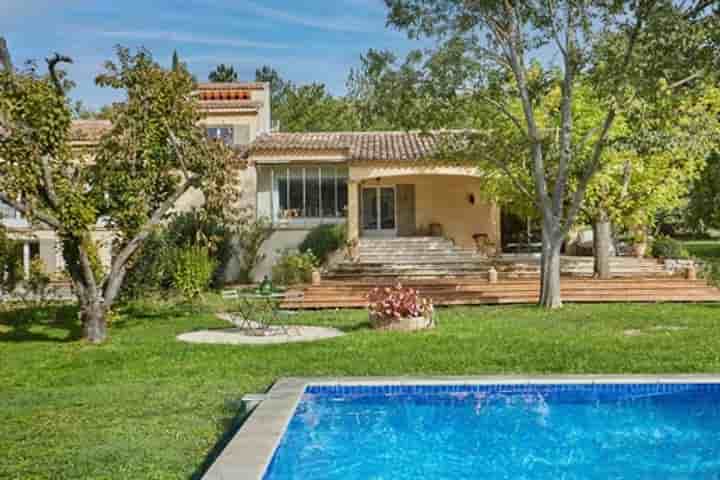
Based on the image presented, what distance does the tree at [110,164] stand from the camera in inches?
608

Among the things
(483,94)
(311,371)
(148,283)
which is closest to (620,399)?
(311,371)

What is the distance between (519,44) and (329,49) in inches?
535

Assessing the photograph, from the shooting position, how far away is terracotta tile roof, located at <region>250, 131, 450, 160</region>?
30734 millimetres

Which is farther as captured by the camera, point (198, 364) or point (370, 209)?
point (370, 209)

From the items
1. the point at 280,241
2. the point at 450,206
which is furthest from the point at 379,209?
the point at 280,241

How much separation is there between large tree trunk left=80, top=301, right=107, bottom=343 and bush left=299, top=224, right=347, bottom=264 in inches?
547

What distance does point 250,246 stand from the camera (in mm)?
30844

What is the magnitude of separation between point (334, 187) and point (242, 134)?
581 cm

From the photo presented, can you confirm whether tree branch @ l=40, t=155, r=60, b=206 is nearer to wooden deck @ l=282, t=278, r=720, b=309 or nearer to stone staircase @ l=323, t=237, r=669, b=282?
wooden deck @ l=282, t=278, r=720, b=309

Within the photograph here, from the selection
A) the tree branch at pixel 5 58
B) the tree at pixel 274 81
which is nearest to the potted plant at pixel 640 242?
the tree branch at pixel 5 58

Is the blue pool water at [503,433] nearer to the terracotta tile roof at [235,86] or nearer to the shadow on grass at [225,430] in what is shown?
the shadow on grass at [225,430]

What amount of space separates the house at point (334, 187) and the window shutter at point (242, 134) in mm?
45

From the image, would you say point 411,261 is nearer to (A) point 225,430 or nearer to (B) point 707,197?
(A) point 225,430

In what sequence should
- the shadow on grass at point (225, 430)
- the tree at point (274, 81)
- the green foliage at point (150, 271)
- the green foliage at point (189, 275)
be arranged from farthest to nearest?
the tree at point (274, 81) < the green foliage at point (150, 271) < the green foliage at point (189, 275) < the shadow on grass at point (225, 430)
